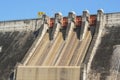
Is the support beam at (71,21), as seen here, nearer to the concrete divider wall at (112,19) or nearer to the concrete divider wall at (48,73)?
the concrete divider wall at (112,19)

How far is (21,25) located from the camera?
4619cm

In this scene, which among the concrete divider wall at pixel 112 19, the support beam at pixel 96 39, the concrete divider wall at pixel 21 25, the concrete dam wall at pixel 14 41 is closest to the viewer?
the support beam at pixel 96 39

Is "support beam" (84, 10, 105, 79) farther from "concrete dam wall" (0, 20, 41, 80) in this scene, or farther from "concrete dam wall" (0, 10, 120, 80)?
"concrete dam wall" (0, 20, 41, 80)

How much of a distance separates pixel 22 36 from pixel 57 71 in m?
12.6

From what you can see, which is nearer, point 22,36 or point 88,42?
point 88,42

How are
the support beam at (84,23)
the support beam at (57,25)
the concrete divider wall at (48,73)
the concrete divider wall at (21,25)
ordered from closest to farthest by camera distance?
the concrete divider wall at (48,73), the support beam at (84,23), the support beam at (57,25), the concrete divider wall at (21,25)

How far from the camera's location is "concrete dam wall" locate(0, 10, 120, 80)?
111 feet

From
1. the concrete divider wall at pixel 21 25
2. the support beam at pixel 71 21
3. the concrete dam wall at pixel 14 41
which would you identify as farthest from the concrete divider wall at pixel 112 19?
the concrete dam wall at pixel 14 41

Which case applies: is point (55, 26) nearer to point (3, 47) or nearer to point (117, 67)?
point (3, 47)

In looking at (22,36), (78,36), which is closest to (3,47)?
(22,36)

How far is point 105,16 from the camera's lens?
130 feet

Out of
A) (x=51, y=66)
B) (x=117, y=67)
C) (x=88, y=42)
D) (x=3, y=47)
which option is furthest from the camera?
(x=3, y=47)

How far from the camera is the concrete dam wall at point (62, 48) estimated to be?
111 feet

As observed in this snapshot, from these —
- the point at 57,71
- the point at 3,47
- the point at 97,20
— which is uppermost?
the point at 97,20
